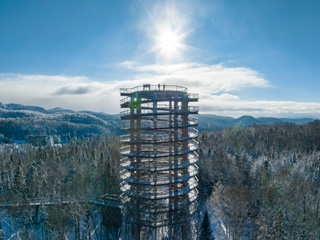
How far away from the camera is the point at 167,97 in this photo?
33.1 m

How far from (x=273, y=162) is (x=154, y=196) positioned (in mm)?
47948

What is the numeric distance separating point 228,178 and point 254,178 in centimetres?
602

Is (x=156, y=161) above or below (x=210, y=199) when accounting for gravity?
above

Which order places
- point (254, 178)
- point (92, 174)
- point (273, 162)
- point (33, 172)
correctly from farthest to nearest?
point (273, 162) < point (92, 174) < point (33, 172) < point (254, 178)

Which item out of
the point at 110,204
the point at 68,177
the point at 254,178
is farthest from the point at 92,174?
the point at 254,178

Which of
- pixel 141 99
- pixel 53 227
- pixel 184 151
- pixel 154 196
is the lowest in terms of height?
pixel 53 227

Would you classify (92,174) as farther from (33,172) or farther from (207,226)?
(207,226)

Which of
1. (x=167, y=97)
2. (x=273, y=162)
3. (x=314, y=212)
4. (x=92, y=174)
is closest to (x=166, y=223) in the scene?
(x=167, y=97)

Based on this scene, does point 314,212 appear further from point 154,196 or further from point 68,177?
point 68,177

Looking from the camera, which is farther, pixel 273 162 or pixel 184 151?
pixel 273 162

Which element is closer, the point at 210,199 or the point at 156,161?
the point at 156,161

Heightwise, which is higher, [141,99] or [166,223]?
[141,99]

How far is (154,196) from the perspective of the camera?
3209 cm

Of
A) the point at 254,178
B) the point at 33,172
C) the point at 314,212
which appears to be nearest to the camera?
the point at 314,212
